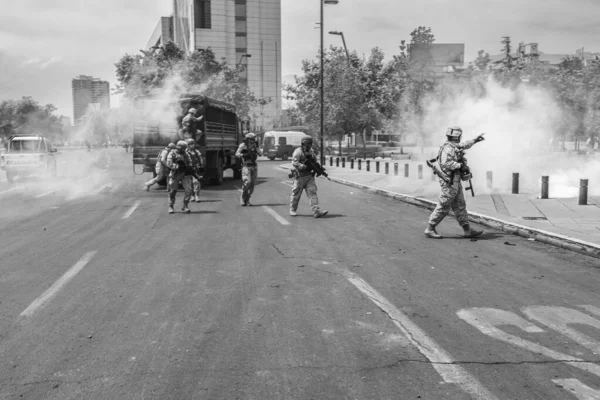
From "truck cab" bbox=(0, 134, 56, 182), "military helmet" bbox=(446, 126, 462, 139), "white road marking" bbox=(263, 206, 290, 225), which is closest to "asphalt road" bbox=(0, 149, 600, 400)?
"white road marking" bbox=(263, 206, 290, 225)

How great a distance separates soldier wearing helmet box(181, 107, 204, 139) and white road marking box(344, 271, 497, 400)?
13124mm

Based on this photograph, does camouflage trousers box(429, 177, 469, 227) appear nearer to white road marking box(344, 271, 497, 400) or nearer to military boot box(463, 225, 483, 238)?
military boot box(463, 225, 483, 238)

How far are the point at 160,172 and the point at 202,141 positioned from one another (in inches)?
114

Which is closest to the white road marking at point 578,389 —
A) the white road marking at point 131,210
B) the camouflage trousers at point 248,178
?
the white road marking at point 131,210

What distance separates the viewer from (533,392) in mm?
3547

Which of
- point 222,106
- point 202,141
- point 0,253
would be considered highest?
point 222,106

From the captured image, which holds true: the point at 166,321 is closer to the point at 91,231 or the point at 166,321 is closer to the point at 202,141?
the point at 91,231

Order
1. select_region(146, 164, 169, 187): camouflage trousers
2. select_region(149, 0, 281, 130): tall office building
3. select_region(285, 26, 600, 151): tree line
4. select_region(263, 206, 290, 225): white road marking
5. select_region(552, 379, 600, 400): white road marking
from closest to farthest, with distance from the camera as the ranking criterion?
select_region(552, 379, 600, 400): white road marking → select_region(263, 206, 290, 225): white road marking → select_region(146, 164, 169, 187): camouflage trousers → select_region(285, 26, 600, 151): tree line → select_region(149, 0, 281, 130): tall office building

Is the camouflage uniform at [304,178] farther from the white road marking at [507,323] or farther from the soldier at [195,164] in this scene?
the white road marking at [507,323]

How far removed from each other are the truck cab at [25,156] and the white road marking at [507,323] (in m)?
22.6

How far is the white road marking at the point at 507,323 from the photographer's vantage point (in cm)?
404

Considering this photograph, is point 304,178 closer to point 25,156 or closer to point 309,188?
point 309,188

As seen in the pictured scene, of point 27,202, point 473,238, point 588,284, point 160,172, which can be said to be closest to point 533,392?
point 588,284

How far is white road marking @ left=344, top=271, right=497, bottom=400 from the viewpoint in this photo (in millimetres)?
3625
